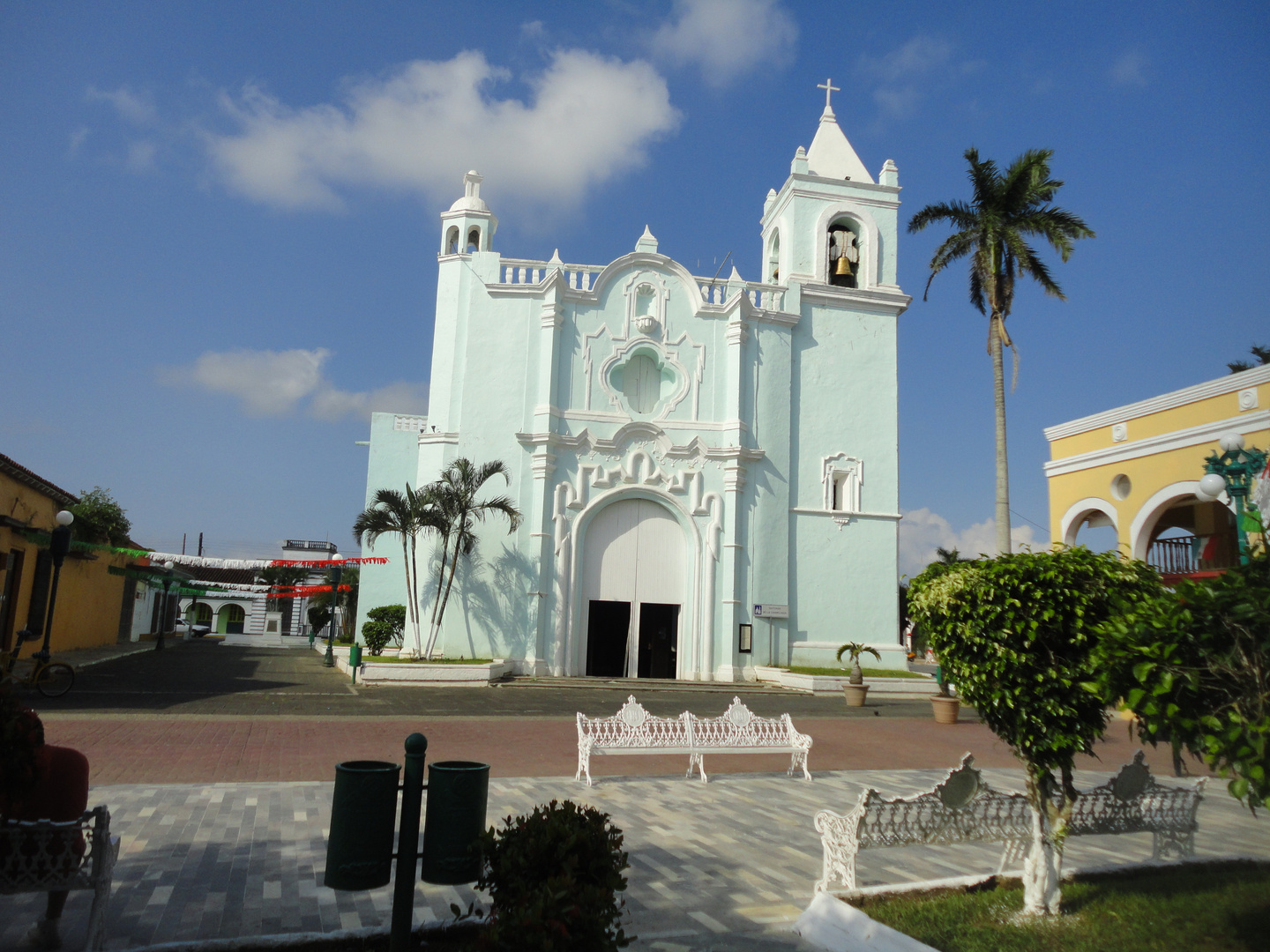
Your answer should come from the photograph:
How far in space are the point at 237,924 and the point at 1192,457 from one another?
60.2ft

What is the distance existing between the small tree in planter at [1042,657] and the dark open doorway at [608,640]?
767 inches

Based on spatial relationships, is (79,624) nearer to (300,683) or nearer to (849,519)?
(300,683)

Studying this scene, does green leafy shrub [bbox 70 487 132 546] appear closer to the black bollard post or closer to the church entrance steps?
the church entrance steps

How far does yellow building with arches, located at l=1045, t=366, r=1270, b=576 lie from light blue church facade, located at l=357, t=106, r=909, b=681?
5926 millimetres

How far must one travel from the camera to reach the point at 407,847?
3887mm

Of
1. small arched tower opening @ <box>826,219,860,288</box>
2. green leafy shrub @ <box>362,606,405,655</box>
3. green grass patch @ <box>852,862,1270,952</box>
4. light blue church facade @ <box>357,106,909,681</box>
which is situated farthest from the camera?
small arched tower opening @ <box>826,219,860,288</box>

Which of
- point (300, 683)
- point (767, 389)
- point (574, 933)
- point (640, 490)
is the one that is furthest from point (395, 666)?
point (574, 933)

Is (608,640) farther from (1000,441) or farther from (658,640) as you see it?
(1000,441)

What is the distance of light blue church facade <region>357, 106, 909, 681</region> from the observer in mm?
23094

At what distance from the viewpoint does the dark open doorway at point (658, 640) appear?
24.3m

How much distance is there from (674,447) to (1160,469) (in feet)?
37.5

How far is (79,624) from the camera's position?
25891mm

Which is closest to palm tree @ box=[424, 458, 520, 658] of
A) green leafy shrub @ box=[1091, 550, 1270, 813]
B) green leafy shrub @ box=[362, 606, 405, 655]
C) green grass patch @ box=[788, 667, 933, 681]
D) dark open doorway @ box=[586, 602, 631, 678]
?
green leafy shrub @ box=[362, 606, 405, 655]

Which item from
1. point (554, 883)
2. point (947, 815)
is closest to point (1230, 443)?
point (947, 815)
